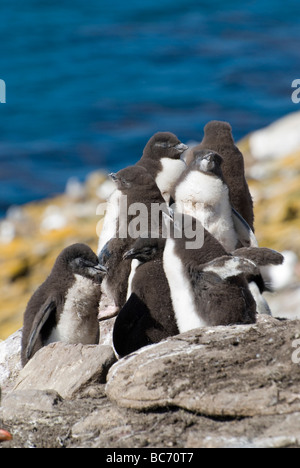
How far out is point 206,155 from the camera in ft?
19.7

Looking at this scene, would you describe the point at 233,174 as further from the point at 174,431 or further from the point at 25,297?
the point at 25,297

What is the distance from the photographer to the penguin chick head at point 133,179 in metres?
5.93

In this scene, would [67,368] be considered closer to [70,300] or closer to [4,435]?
[70,300]

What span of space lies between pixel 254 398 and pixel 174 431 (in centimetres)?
42

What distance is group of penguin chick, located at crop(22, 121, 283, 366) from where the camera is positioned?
195 inches

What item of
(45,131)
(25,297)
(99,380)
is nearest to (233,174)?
(99,380)

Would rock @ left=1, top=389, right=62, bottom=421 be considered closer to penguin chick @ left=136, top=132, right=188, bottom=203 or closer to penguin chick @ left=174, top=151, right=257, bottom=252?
penguin chick @ left=174, top=151, right=257, bottom=252

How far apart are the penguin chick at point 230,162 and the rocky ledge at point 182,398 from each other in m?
2.05

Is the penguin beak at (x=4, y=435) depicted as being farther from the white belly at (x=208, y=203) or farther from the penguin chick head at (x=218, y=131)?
the penguin chick head at (x=218, y=131)

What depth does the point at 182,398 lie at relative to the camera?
4168 millimetres

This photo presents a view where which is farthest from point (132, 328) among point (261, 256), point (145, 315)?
point (261, 256)

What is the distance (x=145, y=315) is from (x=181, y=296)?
25 centimetres

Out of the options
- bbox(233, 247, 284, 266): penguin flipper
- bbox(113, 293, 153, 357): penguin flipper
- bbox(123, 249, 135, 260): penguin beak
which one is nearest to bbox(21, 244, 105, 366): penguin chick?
bbox(123, 249, 135, 260): penguin beak

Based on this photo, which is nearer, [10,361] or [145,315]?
[145,315]
